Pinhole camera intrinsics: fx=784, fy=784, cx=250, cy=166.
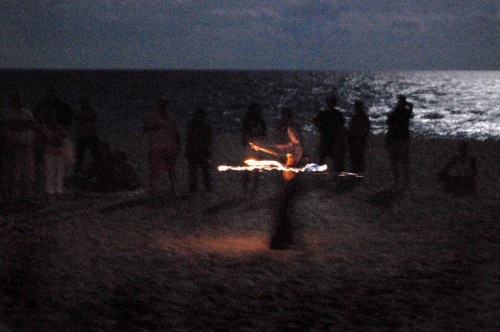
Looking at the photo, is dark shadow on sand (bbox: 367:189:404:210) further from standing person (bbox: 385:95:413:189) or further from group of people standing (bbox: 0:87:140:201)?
group of people standing (bbox: 0:87:140:201)

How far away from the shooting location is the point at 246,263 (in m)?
8.41

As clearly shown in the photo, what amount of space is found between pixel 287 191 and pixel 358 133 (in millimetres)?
6286

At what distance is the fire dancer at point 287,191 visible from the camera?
8836 millimetres

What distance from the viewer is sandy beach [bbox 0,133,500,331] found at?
257 inches

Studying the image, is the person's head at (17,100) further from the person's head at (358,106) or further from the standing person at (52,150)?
the person's head at (358,106)

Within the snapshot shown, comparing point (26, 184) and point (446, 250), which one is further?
point (26, 184)

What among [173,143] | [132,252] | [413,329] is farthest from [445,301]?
[173,143]

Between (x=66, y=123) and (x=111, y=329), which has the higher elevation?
(x=66, y=123)

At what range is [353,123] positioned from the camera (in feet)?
48.5

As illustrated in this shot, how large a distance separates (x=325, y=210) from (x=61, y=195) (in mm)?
4210

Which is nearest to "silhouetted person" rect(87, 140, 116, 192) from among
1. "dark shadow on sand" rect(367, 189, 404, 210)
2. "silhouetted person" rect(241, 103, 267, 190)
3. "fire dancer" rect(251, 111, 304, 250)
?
"silhouetted person" rect(241, 103, 267, 190)

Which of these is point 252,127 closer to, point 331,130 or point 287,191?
point 331,130

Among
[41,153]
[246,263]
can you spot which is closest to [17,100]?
[41,153]

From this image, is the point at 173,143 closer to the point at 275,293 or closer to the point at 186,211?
the point at 186,211
